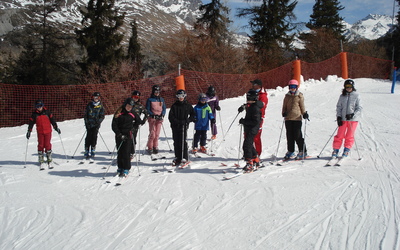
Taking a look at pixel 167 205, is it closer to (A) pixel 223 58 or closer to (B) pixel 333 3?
(A) pixel 223 58

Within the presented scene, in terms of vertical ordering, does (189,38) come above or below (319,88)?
above

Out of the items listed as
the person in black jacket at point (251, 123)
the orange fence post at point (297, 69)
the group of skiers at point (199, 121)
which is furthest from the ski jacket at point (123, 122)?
the orange fence post at point (297, 69)

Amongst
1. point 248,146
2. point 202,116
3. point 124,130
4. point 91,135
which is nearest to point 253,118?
point 248,146

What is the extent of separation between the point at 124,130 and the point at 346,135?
4450 millimetres

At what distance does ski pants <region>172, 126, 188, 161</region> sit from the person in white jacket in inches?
122

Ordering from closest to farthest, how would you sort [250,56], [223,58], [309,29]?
[223,58]
[250,56]
[309,29]

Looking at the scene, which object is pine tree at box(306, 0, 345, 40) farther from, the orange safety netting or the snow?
the snow

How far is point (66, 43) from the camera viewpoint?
69.0ft

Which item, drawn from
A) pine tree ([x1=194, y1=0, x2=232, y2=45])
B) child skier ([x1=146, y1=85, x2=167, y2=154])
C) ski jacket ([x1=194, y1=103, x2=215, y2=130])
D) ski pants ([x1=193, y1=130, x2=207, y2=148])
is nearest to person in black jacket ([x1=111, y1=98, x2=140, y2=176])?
child skier ([x1=146, y1=85, x2=167, y2=154])

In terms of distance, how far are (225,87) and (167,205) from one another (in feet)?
43.3

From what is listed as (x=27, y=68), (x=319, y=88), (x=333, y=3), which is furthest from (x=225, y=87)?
(x=333, y=3)

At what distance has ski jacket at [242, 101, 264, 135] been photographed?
5.31 metres

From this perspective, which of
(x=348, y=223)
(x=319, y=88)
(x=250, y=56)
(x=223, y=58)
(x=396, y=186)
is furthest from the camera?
(x=250, y=56)

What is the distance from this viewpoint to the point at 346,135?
577 centimetres
